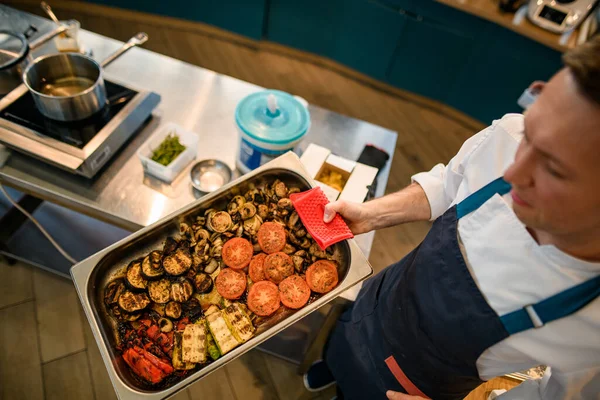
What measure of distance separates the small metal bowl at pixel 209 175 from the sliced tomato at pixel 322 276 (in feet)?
1.76

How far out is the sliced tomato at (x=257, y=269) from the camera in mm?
1180

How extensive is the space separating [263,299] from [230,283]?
114 millimetres

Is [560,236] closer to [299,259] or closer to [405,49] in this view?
[299,259]

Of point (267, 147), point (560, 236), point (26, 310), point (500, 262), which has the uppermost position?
point (560, 236)

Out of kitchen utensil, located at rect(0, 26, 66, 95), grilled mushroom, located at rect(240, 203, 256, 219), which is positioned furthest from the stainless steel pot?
grilled mushroom, located at rect(240, 203, 256, 219)

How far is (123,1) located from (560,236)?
12.5 feet

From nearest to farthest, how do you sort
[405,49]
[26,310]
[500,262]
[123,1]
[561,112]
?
[561,112], [500,262], [26,310], [405,49], [123,1]

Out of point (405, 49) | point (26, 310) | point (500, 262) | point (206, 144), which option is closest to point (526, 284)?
point (500, 262)

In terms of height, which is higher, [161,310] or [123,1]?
[161,310]

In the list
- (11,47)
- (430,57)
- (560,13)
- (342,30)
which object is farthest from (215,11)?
(560,13)

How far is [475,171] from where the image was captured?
40.3 inches

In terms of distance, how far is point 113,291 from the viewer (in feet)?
3.48

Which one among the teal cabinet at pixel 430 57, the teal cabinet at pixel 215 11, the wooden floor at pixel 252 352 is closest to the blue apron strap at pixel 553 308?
the wooden floor at pixel 252 352

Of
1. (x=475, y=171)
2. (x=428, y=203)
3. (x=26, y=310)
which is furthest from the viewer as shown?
(x=26, y=310)
